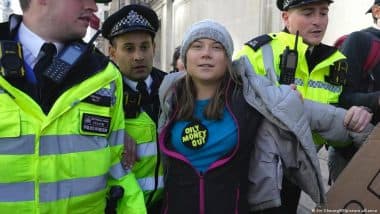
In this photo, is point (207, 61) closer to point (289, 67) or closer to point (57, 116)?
point (289, 67)

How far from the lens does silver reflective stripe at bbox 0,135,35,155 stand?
58.9 inches

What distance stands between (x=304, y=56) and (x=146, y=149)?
961mm

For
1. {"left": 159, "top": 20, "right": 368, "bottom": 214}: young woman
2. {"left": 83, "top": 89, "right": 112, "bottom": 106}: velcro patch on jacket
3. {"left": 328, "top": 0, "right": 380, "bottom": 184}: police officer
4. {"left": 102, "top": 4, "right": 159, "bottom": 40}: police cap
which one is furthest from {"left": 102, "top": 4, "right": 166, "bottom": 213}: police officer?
{"left": 328, "top": 0, "right": 380, "bottom": 184}: police officer

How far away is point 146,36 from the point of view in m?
2.53

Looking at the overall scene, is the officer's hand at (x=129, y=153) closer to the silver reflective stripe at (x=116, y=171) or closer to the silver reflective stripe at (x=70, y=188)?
the silver reflective stripe at (x=116, y=171)

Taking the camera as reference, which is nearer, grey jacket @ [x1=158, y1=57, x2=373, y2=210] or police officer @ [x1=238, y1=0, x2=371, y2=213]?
grey jacket @ [x1=158, y1=57, x2=373, y2=210]

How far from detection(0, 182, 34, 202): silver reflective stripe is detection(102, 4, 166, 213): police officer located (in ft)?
2.38

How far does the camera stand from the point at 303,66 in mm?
2314

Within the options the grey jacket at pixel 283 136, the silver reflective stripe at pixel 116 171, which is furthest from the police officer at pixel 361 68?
the silver reflective stripe at pixel 116 171

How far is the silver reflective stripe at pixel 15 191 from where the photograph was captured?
152cm

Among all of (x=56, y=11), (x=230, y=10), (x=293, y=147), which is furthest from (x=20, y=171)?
(x=230, y=10)

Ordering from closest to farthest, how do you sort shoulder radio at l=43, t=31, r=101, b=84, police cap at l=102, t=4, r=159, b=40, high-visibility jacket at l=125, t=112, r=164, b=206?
shoulder radio at l=43, t=31, r=101, b=84
high-visibility jacket at l=125, t=112, r=164, b=206
police cap at l=102, t=4, r=159, b=40

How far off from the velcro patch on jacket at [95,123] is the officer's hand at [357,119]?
42.7 inches

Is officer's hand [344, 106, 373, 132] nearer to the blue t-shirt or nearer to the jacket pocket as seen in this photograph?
the blue t-shirt
